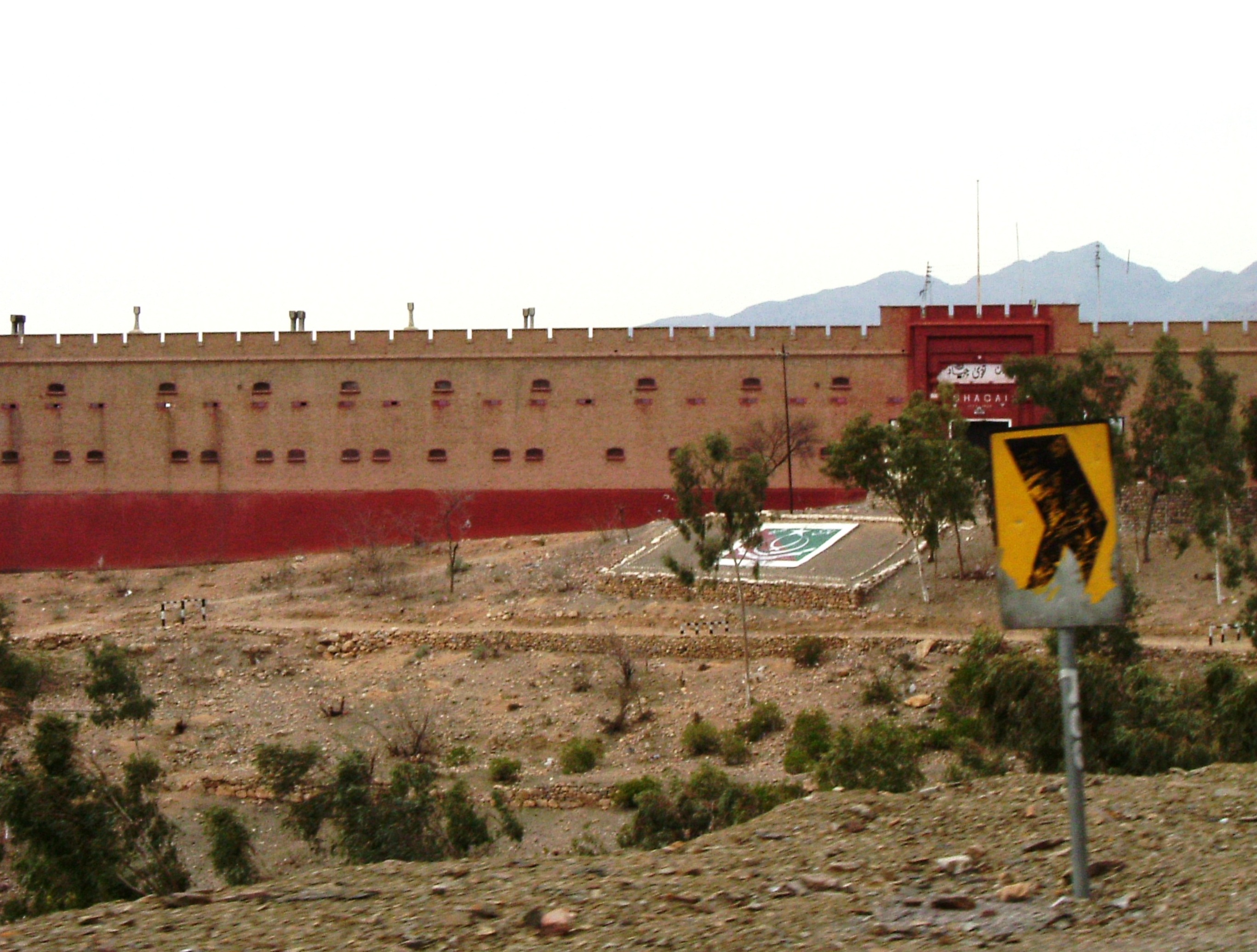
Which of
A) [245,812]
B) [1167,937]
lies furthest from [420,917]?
[245,812]

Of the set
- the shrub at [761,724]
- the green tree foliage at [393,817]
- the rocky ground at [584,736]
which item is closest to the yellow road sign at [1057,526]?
the rocky ground at [584,736]

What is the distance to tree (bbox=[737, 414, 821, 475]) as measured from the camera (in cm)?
3700

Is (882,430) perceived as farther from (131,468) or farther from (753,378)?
(131,468)

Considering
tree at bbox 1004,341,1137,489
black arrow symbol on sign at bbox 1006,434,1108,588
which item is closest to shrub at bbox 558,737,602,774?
tree at bbox 1004,341,1137,489

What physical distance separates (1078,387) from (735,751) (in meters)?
10.7

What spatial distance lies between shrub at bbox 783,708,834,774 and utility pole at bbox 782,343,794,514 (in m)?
Answer: 15.3

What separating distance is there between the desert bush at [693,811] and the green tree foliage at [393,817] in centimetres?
162

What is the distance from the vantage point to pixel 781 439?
122 feet

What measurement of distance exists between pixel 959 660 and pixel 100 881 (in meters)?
14.1

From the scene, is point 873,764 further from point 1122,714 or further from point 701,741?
point 701,741

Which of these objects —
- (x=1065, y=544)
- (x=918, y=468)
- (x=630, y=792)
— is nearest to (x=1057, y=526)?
(x=1065, y=544)

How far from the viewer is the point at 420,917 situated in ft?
18.0

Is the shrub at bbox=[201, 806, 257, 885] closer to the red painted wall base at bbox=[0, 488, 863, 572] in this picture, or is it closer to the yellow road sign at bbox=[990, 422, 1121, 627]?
the yellow road sign at bbox=[990, 422, 1121, 627]

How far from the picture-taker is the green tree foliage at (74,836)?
13359 millimetres
